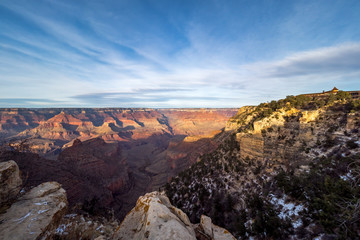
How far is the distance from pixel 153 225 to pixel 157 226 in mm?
216

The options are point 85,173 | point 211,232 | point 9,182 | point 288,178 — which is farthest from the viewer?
point 85,173

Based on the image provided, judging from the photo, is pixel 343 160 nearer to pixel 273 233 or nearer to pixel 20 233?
pixel 273 233

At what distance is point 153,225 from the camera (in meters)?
6.98

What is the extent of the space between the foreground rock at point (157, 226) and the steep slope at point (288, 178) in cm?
747

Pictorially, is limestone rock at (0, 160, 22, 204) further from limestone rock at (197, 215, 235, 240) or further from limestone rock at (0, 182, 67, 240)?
limestone rock at (197, 215, 235, 240)

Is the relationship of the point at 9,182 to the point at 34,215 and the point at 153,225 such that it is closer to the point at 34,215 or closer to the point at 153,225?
the point at 34,215

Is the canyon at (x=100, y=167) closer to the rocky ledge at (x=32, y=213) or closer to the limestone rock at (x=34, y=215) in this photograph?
the rocky ledge at (x=32, y=213)

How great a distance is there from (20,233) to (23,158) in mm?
42588

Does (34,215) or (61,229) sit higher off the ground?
(34,215)

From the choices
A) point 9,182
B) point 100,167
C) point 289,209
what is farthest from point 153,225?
point 100,167

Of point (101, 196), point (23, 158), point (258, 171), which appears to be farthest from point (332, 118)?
point (23, 158)

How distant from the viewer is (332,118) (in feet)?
65.6

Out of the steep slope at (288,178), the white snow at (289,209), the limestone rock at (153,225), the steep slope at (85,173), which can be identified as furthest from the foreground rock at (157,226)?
the steep slope at (85,173)

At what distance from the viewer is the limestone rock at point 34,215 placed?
21.2 ft
